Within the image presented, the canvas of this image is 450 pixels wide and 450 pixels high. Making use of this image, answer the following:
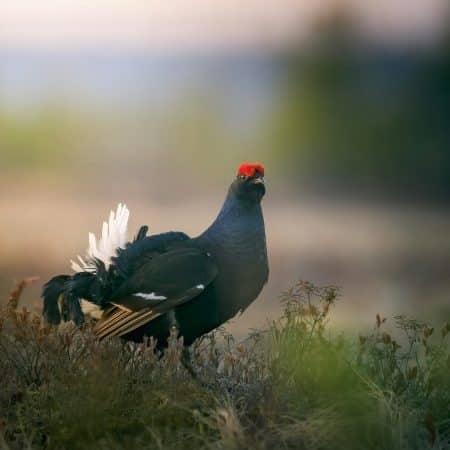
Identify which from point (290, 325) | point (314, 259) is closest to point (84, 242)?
point (314, 259)

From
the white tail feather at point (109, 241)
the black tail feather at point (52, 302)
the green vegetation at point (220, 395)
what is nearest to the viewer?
the green vegetation at point (220, 395)

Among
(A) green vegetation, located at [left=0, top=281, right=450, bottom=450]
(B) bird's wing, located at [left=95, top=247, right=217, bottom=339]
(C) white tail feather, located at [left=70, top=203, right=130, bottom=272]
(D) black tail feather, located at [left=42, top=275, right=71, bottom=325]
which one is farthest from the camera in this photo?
(C) white tail feather, located at [left=70, top=203, right=130, bottom=272]

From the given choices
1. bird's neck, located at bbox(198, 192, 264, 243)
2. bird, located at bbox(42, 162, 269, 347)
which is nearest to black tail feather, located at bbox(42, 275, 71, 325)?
bird, located at bbox(42, 162, 269, 347)

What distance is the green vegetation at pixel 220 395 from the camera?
3.73m

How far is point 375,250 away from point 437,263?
0.74 meters

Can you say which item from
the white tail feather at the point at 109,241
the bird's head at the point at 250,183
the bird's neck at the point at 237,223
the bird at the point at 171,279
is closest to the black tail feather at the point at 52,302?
the bird at the point at 171,279

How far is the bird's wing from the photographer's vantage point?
4.42m

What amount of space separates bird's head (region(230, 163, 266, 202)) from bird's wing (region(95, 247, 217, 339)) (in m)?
0.31

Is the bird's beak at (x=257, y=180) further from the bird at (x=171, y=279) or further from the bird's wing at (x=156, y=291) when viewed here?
the bird's wing at (x=156, y=291)

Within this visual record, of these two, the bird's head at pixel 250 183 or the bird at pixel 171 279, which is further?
the bird's head at pixel 250 183

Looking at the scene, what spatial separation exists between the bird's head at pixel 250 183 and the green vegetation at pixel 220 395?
572mm

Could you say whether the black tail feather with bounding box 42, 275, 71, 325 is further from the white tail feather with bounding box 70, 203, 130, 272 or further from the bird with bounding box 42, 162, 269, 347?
the white tail feather with bounding box 70, 203, 130, 272

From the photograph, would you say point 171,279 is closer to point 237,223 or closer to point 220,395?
point 237,223

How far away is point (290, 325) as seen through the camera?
4270 mm
